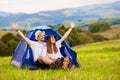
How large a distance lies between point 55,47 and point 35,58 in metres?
0.99

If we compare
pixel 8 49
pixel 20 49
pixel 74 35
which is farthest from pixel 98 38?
pixel 20 49

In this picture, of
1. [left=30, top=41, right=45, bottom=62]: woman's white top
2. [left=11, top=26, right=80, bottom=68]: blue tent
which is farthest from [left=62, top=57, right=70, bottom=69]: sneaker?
[left=11, top=26, right=80, bottom=68]: blue tent

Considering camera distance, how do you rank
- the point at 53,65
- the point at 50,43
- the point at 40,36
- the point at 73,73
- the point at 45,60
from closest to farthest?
the point at 73,73, the point at 53,65, the point at 45,60, the point at 50,43, the point at 40,36

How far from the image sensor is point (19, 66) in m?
14.9

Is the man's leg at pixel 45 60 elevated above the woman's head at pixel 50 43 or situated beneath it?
situated beneath

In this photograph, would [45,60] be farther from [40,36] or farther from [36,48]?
[40,36]

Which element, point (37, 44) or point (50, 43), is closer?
point (50, 43)

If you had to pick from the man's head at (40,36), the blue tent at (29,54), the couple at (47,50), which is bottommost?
the blue tent at (29,54)

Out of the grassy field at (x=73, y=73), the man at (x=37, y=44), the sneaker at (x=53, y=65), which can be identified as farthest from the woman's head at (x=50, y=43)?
the grassy field at (x=73, y=73)

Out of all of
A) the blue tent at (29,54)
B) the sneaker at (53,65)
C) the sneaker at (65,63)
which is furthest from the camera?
the blue tent at (29,54)

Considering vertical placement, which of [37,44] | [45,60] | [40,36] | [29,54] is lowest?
[29,54]

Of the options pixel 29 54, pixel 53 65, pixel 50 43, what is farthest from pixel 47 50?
pixel 29 54

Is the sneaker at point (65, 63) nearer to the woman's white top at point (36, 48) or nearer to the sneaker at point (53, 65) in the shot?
the sneaker at point (53, 65)

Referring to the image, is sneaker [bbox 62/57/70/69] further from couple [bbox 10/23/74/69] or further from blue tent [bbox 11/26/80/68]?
blue tent [bbox 11/26/80/68]
